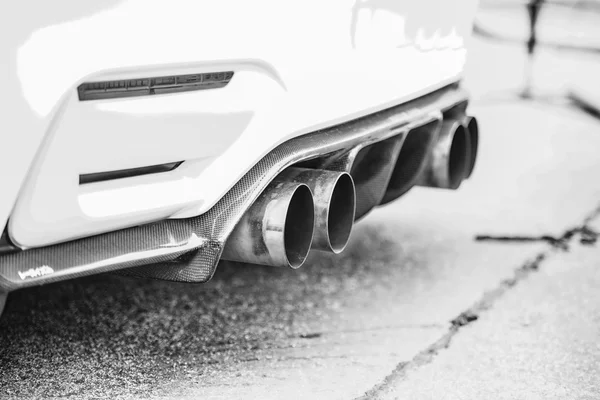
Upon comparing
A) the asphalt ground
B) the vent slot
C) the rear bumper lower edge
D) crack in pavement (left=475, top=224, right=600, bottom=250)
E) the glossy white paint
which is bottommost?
crack in pavement (left=475, top=224, right=600, bottom=250)

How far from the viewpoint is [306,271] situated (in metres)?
3.46

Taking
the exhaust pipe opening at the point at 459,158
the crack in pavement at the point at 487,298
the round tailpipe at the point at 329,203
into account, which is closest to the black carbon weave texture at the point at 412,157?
the exhaust pipe opening at the point at 459,158

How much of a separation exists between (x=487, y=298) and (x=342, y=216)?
810mm

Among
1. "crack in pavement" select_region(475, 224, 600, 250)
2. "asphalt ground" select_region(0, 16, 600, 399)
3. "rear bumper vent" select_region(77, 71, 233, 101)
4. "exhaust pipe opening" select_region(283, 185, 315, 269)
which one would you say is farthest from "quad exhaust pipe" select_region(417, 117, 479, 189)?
"rear bumper vent" select_region(77, 71, 233, 101)

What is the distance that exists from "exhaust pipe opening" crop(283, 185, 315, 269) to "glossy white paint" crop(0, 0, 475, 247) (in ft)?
0.72

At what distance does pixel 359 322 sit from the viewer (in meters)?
2.90

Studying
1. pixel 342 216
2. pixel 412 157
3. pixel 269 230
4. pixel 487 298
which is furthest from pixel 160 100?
pixel 487 298

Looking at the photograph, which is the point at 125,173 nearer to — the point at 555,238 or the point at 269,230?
the point at 269,230

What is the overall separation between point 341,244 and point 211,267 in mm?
580

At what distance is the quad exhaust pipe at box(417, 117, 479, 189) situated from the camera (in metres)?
3.26

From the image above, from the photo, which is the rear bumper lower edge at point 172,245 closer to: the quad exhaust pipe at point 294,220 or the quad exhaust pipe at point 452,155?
the quad exhaust pipe at point 294,220

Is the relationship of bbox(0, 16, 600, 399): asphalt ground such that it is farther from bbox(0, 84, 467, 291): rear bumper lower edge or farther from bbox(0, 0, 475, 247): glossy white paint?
bbox(0, 0, 475, 247): glossy white paint

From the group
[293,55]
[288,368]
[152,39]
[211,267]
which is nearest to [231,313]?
[288,368]

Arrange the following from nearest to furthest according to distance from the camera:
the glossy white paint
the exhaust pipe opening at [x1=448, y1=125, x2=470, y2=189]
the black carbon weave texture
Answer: the glossy white paint → the black carbon weave texture → the exhaust pipe opening at [x1=448, y1=125, x2=470, y2=189]
